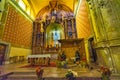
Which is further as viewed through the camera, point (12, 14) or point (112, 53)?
point (12, 14)

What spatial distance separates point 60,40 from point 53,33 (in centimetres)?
715

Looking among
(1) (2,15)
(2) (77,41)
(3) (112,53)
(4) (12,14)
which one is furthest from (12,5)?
(3) (112,53)

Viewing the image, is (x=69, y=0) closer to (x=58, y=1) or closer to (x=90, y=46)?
(x=58, y=1)

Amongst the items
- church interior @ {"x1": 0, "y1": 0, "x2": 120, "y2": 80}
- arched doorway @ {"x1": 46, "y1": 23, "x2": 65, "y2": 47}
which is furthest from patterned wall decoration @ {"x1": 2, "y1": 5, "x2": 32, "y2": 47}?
arched doorway @ {"x1": 46, "y1": 23, "x2": 65, "y2": 47}

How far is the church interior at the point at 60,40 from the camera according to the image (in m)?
4.00

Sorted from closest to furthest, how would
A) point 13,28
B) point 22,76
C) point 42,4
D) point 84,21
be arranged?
point 22,76 < point 84,21 < point 13,28 < point 42,4

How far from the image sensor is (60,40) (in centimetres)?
853

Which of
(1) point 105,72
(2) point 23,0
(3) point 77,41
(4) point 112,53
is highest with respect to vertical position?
(2) point 23,0

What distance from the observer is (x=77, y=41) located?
8664 mm

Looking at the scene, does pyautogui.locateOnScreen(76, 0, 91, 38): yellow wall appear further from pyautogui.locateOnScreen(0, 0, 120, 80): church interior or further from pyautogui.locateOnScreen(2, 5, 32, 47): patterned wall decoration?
pyautogui.locateOnScreen(2, 5, 32, 47): patterned wall decoration

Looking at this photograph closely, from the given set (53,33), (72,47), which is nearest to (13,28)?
(72,47)

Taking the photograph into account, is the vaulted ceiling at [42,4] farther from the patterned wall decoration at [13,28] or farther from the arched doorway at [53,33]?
the patterned wall decoration at [13,28]

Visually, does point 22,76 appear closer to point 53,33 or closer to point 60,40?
point 60,40

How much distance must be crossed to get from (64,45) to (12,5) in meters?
7.34
